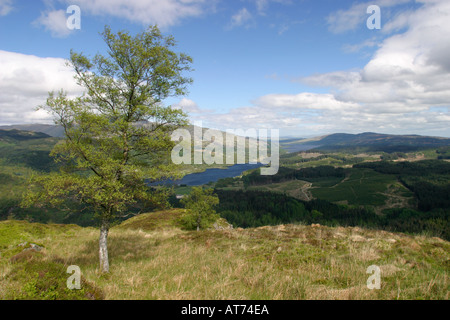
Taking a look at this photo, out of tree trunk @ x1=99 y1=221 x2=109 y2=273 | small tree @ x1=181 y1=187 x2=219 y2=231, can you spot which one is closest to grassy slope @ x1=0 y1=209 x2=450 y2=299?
tree trunk @ x1=99 y1=221 x2=109 y2=273

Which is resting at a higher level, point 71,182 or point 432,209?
point 71,182

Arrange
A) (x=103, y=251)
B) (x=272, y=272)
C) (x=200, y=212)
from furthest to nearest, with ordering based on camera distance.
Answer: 1. (x=200, y=212)
2. (x=103, y=251)
3. (x=272, y=272)

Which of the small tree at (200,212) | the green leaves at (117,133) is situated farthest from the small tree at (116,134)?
Result: the small tree at (200,212)


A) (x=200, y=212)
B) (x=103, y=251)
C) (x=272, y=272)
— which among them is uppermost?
(x=272, y=272)

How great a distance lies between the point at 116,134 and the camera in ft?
40.2

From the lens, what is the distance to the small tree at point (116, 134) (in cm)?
1098

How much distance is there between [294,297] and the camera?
6.96 m

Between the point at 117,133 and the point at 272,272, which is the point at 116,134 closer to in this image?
the point at 117,133

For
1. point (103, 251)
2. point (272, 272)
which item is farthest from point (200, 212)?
point (272, 272)
